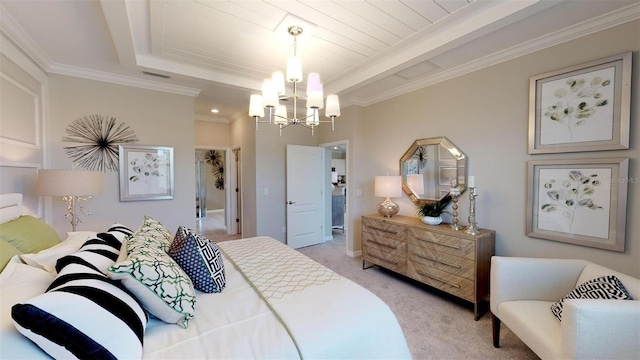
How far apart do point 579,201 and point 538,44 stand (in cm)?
146

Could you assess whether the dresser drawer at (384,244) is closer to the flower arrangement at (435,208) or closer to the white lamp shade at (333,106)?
the flower arrangement at (435,208)

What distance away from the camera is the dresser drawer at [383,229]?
304cm

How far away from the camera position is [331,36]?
2328 mm

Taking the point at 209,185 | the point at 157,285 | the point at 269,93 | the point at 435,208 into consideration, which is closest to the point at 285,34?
the point at 269,93

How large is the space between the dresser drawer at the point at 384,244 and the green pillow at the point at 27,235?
10.2 feet

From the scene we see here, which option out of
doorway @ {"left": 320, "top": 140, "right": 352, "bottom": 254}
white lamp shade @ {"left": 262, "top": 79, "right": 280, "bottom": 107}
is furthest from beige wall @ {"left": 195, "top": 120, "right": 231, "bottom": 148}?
white lamp shade @ {"left": 262, "top": 79, "right": 280, "bottom": 107}

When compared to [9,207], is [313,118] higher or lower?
higher

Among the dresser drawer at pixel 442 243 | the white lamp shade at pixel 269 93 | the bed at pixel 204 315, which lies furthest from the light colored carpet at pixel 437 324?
the white lamp shade at pixel 269 93

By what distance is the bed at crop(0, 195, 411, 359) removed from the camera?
80 cm

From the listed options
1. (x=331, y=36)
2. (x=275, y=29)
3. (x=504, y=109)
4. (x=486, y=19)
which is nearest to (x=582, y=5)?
(x=486, y=19)

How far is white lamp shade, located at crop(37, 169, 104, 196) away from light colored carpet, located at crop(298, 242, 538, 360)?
10.1ft

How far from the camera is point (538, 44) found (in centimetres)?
226

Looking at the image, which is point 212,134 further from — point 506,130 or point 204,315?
point 506,130

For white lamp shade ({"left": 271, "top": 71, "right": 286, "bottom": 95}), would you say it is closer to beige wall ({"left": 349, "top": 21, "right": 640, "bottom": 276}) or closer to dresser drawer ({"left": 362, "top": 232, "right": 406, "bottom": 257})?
beige wall ({"left": 349, "top": 21, "right": 640, "bottom": 276})
